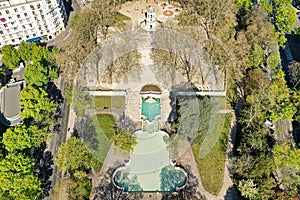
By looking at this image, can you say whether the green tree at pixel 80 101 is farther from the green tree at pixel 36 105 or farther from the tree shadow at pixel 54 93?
the green tree at pixel 36 105

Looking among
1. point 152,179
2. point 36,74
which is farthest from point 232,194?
point 36,74

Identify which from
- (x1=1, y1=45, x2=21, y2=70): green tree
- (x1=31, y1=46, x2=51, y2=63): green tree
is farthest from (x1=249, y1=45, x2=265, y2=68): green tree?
(x1=1, y1=45, x2=21, y2=70): green tree

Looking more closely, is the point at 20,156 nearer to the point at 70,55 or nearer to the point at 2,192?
the point at 2,192

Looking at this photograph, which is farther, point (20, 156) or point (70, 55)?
point (70, 55)

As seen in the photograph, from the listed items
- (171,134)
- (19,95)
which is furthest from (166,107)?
(19,95)

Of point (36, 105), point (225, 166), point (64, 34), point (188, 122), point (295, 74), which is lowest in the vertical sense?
point (225, 166)

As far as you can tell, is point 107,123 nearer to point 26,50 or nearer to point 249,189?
point 26,50

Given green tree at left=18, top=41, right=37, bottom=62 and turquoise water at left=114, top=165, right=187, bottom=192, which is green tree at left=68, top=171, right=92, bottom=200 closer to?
turquoise water at left=114, top=165, right=187, bottom=192
